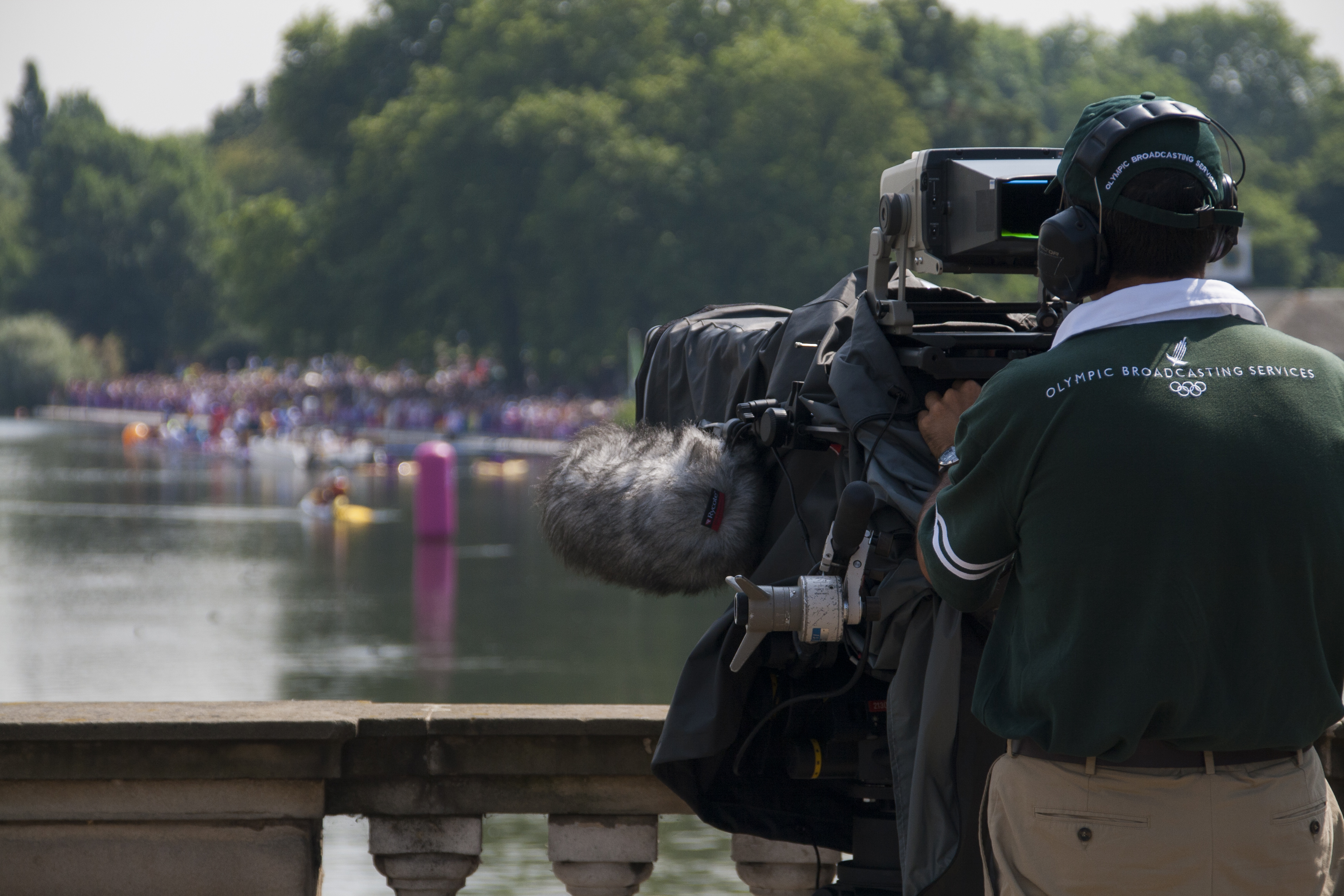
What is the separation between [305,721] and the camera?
308 centimetres

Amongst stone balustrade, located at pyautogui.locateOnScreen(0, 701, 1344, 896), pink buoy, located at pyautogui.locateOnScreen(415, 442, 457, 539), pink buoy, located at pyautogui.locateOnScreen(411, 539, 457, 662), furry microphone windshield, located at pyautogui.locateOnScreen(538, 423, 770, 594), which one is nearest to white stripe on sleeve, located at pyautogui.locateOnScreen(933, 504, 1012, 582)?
furry microphone windshield, located at pyautogui.locateOnScreen(538, 423, 770, 594)

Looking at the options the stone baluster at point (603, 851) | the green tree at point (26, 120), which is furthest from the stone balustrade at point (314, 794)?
the green tree at point (26, 120)

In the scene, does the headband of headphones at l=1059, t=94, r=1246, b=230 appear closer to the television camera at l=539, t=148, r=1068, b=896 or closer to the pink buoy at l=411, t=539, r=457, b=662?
the television camera at l=539, t=148, r=1068, b=896

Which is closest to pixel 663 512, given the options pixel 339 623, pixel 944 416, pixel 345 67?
pixel 944 416

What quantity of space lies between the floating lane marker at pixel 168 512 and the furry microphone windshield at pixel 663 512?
91.7 ft

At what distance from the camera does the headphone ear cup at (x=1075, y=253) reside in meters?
2.10

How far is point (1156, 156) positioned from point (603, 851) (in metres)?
1.80

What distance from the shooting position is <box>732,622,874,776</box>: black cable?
2422 mm

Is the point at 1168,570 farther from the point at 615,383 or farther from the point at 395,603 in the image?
the point at 615,383

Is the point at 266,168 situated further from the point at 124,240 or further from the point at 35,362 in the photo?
the point at 35,362

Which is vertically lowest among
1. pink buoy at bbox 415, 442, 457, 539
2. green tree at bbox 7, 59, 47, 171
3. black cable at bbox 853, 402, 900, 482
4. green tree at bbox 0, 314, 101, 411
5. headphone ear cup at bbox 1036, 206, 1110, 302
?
green tree at bbox 0, 314, 101, 411

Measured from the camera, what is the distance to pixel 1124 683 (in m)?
1.97

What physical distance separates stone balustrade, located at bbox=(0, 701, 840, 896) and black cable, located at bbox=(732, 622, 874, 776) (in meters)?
0.53

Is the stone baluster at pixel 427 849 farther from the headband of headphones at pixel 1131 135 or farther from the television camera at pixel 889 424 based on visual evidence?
the headband of headphones at pixel 1131 135
